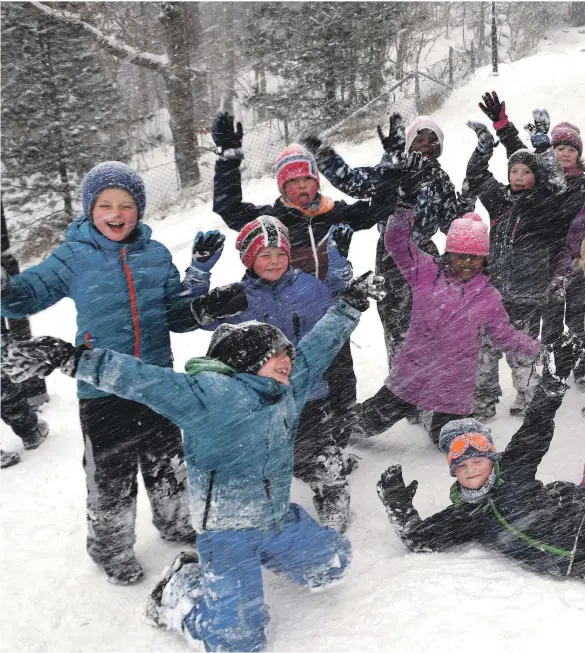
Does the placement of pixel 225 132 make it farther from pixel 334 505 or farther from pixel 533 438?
pixel 533 438

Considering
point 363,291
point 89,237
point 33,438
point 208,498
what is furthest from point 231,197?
point 33,438

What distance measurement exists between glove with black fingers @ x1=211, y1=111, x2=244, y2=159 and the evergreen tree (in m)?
13.0

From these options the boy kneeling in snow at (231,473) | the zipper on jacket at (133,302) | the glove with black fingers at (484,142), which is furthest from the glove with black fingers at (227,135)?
the glove with black fingers at (484,142)

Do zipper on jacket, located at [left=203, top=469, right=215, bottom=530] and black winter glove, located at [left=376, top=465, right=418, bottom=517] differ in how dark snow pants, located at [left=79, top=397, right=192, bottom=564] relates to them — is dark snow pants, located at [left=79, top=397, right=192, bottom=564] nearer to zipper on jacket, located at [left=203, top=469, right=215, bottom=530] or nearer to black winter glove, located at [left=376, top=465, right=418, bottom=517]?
zipper on jacket, located at [left=203, top=469, right=215, bottom=530]

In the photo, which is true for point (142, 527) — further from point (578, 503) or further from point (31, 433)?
point (578, 503)

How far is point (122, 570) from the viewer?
3.05 m

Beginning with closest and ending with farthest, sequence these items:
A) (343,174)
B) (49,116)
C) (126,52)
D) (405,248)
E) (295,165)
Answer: (295,165) → (405,248) → (343,174) → (49,116) → (126,52)

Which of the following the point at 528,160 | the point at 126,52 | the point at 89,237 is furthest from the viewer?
the point at 126,52

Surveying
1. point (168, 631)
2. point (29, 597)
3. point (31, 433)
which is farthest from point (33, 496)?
point (168, 631)

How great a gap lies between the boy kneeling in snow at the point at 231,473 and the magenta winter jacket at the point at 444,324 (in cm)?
137

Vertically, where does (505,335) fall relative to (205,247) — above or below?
below

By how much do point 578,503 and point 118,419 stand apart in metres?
2.26

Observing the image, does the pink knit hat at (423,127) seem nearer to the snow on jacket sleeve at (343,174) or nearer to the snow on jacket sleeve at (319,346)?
the snow on jacket sleeve at (343,174)

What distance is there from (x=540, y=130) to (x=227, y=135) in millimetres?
2497
